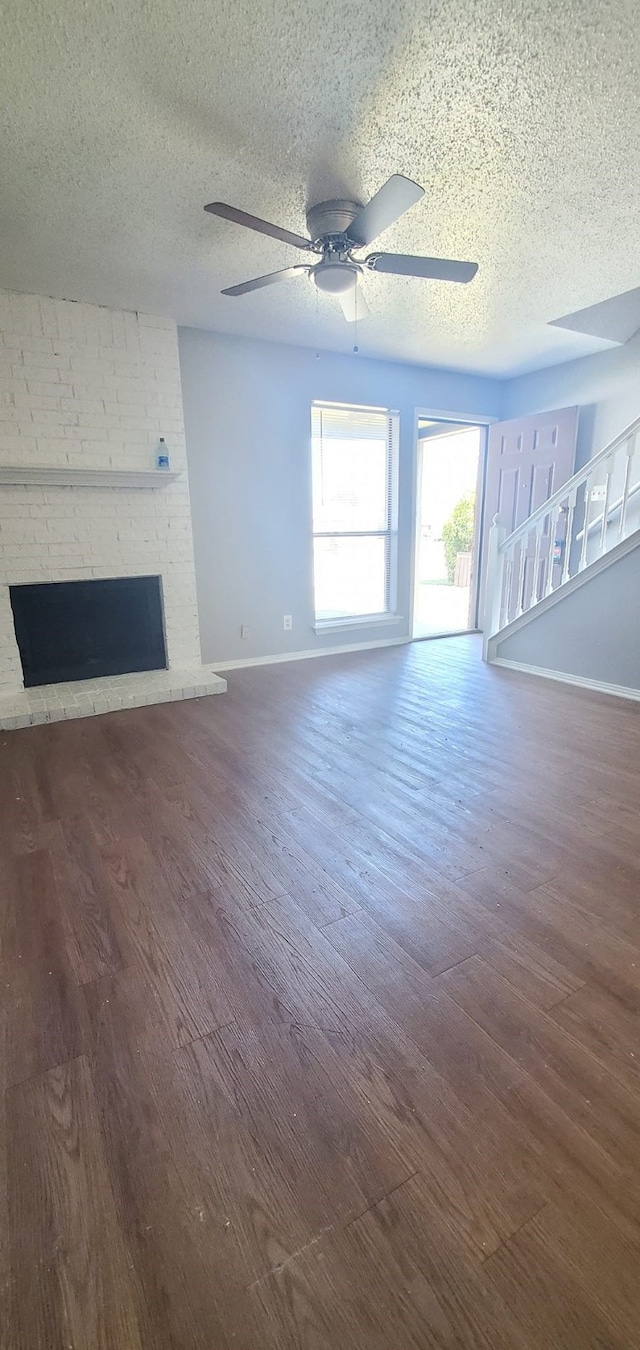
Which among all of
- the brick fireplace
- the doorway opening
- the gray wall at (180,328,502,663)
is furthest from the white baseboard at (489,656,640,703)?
the brick fireplace

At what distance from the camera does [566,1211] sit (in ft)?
3.17

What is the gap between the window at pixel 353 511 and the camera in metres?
4.87

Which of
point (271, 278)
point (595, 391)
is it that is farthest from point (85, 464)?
point (595, 391)

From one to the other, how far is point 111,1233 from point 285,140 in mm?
3160

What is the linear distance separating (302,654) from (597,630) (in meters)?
2.45

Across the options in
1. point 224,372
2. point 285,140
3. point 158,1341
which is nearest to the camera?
point 158,1341

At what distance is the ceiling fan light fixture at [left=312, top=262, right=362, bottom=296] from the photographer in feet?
8.14

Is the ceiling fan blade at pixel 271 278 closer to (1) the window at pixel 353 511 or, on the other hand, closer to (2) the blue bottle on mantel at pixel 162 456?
(2) the blue bottle on mantel at pixel 162 456

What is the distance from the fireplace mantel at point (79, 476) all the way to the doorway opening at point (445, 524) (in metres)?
3.75

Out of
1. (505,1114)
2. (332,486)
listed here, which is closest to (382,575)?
(332,486)

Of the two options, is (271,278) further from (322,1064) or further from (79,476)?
(322,1064)

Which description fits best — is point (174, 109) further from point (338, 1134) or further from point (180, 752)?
point (338, 1134)

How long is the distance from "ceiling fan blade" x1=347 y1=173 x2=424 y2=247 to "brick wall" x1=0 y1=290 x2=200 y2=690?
2129 millimetres

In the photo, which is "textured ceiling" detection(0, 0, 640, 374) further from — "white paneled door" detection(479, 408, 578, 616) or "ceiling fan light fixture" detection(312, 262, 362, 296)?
"white paneled door" detection(479, 408, 578, 616)
